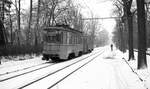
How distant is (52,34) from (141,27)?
29.8ft

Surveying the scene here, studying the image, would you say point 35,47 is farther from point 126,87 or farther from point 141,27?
point 126,87

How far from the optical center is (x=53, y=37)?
18.6 m

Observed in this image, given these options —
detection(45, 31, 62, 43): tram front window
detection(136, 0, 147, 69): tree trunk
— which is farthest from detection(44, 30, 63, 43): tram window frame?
detection(136, 0, 147, 69): tree trunk

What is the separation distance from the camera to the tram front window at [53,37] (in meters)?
18.5

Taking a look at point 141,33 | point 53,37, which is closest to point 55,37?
point 53,37

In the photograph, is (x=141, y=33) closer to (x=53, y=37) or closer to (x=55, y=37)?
(x=55, y=37)

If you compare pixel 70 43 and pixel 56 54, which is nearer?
pixel 56 54

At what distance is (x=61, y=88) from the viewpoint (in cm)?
770

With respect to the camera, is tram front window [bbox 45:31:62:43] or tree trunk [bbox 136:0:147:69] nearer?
tree trunk [bbox 136:0:147:69]

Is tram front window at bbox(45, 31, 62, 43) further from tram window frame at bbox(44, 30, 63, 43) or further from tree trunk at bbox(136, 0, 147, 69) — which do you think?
tree trunk at bbox(136, 0, 147, 69)

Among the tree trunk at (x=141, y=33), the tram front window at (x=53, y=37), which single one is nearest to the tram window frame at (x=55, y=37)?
the tram front window at (x=53, y=37)

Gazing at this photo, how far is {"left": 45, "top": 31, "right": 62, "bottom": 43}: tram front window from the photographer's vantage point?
18.5 m

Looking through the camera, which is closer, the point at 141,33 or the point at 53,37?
the point at 141,33

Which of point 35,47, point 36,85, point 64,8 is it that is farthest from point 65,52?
point 64,8
